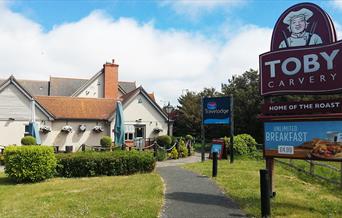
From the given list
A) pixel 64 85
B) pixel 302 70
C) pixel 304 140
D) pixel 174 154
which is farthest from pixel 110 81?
pixel 304 140

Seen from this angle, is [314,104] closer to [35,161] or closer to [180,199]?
[180,199]

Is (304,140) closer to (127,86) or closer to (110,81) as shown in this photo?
(110,81)

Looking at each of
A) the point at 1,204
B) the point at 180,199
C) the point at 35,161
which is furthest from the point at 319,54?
the point at 35,161

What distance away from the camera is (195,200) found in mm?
10164

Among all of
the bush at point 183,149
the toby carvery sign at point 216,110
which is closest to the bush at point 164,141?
the bush at point 183,149

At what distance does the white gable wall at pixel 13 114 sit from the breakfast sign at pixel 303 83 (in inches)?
954

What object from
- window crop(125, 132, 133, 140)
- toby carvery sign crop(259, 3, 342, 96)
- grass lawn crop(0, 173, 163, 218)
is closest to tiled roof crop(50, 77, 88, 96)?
window crop(125, 132, 133, 140)

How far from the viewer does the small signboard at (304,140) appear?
29.2 ft

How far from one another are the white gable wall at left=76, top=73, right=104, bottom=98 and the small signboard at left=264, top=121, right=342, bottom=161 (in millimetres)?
33844

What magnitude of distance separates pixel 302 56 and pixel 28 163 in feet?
31.8

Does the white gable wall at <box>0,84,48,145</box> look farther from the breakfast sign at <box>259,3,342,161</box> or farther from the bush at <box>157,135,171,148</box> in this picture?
the breakfast sign at <box>259,3,342,161</box>

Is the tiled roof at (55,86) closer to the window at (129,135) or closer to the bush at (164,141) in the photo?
the window at (129,135)

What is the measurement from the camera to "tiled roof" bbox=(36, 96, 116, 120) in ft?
107

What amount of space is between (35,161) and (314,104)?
950 centimetres
